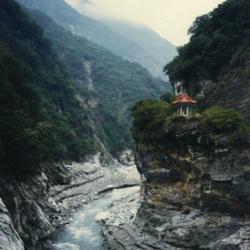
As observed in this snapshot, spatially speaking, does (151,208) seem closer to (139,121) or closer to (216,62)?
(139,121)

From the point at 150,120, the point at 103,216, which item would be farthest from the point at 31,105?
the point at 150,120

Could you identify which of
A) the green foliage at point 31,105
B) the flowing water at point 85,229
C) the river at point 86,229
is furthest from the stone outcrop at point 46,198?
the green foliage at point 31,105

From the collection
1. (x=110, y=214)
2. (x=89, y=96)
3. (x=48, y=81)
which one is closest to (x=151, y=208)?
(x=110, y=214)

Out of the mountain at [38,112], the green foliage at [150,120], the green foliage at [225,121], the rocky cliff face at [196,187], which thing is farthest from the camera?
the green foliage at [150,120]

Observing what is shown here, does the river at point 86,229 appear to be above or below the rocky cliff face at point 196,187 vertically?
below

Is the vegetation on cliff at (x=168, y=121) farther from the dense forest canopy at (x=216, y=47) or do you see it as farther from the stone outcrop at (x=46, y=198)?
the stone outcrop at (x=46, y=198)

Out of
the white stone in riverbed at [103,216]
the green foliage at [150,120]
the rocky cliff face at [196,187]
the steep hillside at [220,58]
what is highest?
the steep hillside at [220,58]

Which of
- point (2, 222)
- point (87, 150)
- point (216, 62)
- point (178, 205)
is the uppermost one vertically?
point (216, 62)

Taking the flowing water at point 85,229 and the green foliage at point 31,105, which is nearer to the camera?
the flowing water at point 85,229
